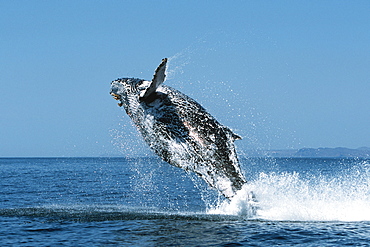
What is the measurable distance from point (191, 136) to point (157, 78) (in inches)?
77.7

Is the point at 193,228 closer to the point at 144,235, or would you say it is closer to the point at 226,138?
the point at 144,235

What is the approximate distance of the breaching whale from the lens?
13023mm

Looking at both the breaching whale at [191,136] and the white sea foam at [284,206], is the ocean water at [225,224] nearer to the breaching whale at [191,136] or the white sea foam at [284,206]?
the white sea foam at [284,206]

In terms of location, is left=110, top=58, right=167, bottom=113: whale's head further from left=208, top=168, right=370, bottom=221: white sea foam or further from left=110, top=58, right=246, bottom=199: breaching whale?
left=208, top=168, right=370, bottom=221: white sea foam

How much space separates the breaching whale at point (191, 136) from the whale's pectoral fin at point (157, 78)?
0.06 m

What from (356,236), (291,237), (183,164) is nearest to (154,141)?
(183,164)

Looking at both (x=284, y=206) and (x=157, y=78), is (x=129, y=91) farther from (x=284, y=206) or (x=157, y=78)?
(x=284, y=206)

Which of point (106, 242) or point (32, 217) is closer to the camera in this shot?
point (106, 242)

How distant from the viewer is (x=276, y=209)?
15.0 m

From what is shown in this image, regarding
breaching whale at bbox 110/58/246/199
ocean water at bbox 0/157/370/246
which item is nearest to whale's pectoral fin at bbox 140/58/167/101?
breaching whale at bbox 110/58/246/199

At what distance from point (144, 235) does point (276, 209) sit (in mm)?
5016

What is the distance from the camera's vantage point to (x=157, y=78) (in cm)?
1217

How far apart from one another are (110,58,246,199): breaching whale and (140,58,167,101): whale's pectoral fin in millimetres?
61

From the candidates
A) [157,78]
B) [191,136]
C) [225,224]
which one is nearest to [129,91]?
[157,78]
